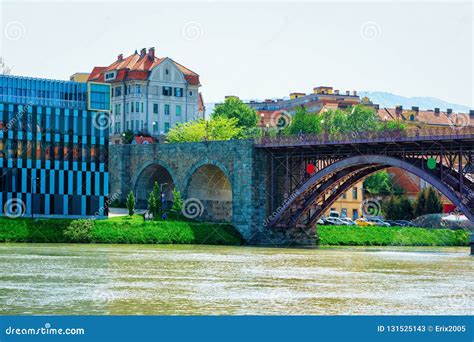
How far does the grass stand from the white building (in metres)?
50.5

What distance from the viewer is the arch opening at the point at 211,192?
344 feet

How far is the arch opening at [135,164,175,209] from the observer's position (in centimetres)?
11206

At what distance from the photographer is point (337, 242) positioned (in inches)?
3939

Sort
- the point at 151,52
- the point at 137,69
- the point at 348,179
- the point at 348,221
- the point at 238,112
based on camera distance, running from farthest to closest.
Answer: the point at 238,112 → the point at 151,52 → the point at 137,69 → the point at 348,221 → the point at 348,179

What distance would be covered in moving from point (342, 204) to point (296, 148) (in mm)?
35752

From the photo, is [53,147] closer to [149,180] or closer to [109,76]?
[149,180]
